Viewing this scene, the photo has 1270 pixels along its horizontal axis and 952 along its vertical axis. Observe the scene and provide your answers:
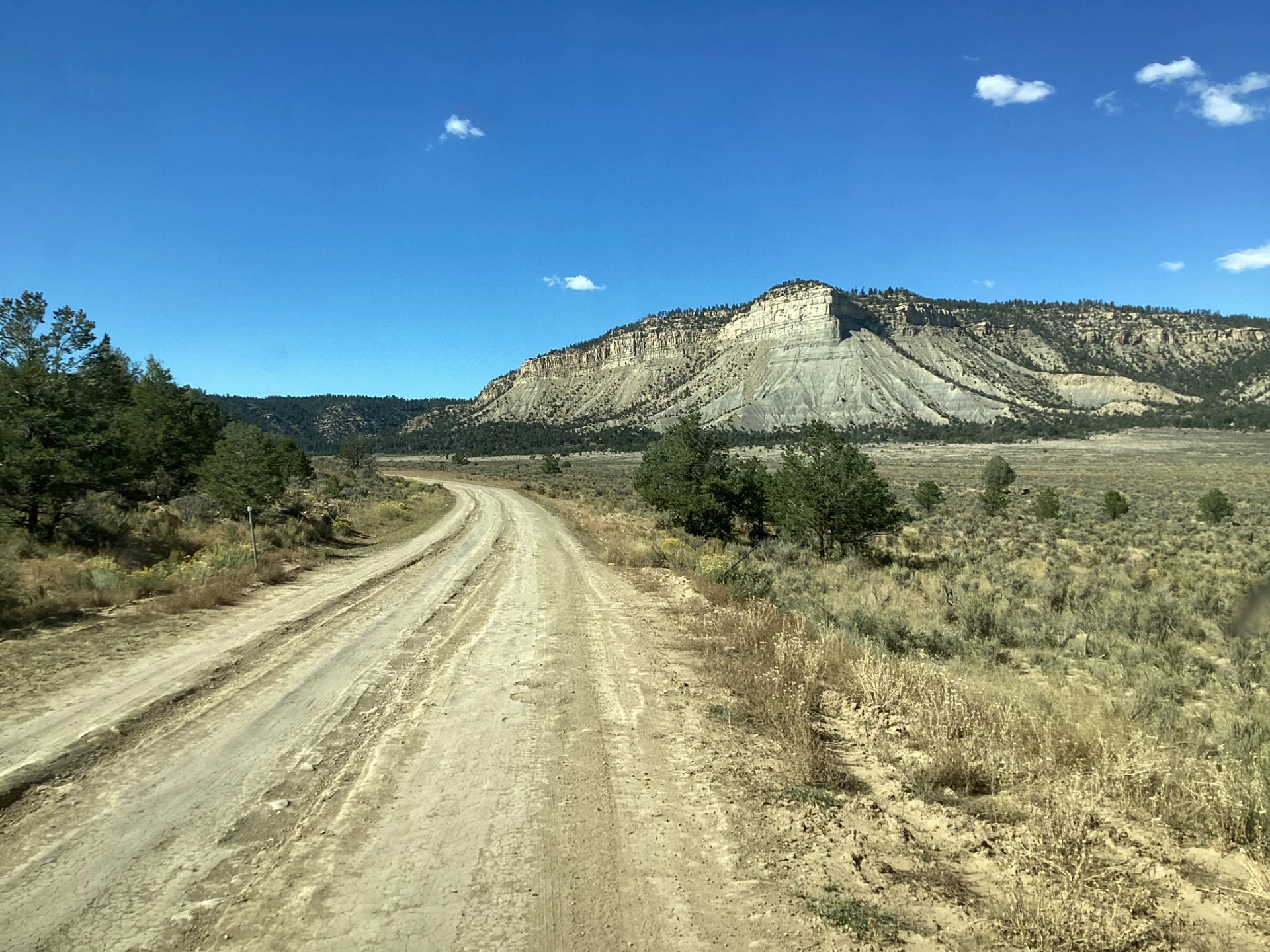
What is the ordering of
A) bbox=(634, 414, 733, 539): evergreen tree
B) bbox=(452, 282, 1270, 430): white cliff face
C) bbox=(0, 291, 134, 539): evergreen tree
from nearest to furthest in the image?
bbox=(0, 291, 134, 539): evergreen tree < bbox=(634, 414, 733, 539): evergreen tree < bbox=(452, 282, 1270, 430): white cliff face

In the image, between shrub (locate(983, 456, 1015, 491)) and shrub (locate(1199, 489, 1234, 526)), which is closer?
shrub (locate(1199, 489, 1234, 526))

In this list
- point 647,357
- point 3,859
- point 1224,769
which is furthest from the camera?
point 647,357

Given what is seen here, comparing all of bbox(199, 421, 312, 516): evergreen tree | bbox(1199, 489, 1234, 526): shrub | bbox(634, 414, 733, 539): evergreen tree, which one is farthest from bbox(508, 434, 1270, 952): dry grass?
bbox(199, 421, 312, 516): evergreen tree

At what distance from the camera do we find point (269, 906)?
11.2 ft

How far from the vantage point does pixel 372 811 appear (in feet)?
14.5

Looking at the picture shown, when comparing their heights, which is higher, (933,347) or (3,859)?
(933,347)

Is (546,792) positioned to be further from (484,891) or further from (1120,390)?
(1120,390)

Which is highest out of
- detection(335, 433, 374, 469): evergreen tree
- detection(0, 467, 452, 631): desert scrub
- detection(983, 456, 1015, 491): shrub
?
detection(335, 433, 374, 469): evergreen tree

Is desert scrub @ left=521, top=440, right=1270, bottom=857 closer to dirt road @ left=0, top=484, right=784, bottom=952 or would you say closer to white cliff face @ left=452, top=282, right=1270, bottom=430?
dirt road @ left=0, top=484, right=784, bottom=952

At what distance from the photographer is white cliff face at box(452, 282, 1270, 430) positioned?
133 metres

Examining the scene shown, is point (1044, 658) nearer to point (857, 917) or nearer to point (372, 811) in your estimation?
point (857, 917)

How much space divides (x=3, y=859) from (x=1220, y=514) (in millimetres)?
36122

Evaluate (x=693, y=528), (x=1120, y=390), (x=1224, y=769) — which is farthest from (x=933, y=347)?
(x=1224, y=769)

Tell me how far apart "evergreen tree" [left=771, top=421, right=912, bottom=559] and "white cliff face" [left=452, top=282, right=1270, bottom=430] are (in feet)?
351
